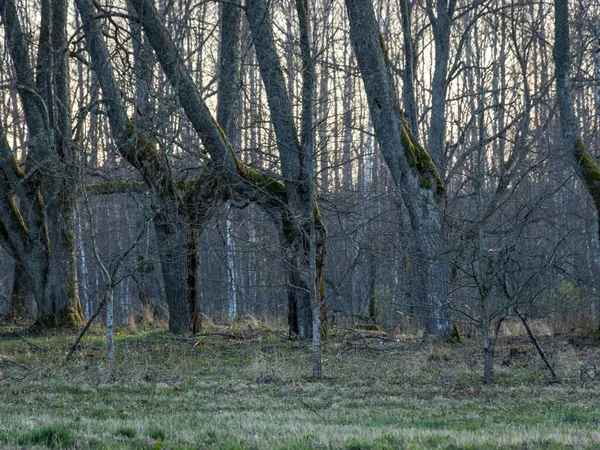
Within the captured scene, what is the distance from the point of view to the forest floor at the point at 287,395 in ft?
19.4

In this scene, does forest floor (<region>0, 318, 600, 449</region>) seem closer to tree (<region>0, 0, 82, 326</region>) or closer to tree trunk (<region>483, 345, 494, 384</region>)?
tree trunk (<region>483, 345, 494, 384</region>)

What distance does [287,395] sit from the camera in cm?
934

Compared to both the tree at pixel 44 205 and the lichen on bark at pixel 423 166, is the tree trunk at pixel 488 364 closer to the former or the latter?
the lichen on bark at pixel 423 166

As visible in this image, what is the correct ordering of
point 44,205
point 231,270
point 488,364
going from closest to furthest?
point 488,364 → point 44,205 → point 231,270

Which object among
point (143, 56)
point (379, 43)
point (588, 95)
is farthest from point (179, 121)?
point (588, 95)

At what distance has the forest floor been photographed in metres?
5.90

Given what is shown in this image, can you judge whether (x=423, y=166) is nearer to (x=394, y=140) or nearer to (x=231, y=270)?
(x=394, y=140)

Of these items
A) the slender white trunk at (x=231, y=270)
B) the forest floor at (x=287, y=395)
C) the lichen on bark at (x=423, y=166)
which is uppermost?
the lichen on bark at (x=423, y=166)

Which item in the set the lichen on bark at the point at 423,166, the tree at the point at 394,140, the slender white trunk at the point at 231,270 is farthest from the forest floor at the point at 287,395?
the lichen on bark at the point at 423,166

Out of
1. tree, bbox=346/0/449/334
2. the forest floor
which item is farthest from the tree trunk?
tree, bbox=346/0/449/334

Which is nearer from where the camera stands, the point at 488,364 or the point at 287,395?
the point at 287,395

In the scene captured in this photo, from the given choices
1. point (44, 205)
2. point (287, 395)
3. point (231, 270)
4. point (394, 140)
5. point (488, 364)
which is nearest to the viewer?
point (287, 395)

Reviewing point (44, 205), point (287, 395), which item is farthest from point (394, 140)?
point (44, 205)

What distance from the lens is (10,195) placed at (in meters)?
16.4
